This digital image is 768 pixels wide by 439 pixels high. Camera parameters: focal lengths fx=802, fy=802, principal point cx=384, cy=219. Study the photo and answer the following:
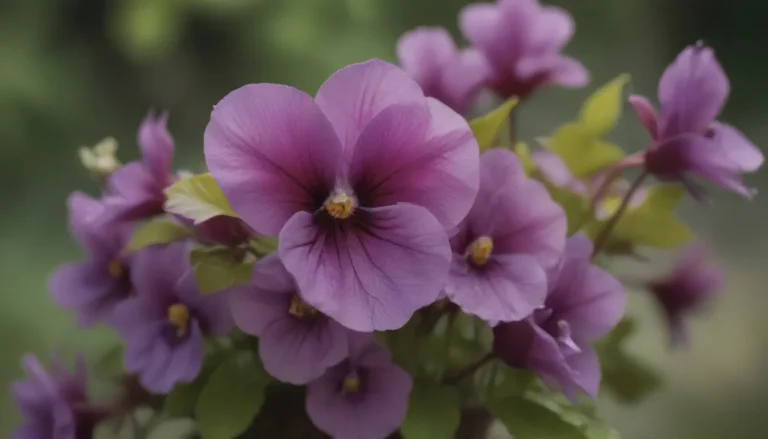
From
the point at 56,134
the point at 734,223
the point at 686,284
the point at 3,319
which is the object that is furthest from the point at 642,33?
the point at 3,319

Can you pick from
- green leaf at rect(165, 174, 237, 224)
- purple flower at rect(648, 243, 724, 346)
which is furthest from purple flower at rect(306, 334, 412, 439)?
purple flower at rect(648, 243, 724, 346)

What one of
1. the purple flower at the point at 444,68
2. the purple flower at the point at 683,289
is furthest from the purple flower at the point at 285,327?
the purple flower at the point at 683,289

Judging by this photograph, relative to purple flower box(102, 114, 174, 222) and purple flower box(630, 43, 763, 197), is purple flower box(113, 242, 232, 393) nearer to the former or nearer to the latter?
purple flower box(102, 114, 174, 222)

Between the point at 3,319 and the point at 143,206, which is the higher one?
the point at 143,206

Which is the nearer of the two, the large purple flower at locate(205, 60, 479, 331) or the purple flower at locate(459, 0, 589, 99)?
the large purple flower at locate(205, 60, 479, 331)

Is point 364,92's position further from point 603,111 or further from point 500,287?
point 603,111

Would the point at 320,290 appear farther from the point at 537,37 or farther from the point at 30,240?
the point at 30,240

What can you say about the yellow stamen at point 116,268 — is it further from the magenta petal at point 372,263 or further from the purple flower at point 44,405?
the magenta petal at point 372,263
